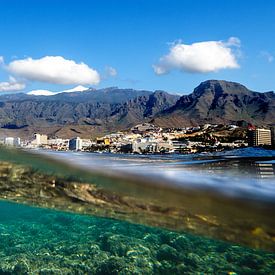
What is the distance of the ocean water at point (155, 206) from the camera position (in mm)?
6535

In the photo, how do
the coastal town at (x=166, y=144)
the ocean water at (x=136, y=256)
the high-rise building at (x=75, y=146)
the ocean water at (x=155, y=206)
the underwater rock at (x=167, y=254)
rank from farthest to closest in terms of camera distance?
the high-rise building at (x=75, y=146), the coastal town at (x=166, y=144), the underwater rock at (x=167, y=254), the ocean water at (x=136, y=256), the ocean water at (x=155, y=206)

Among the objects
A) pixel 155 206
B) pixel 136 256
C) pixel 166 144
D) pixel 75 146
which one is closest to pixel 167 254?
pixel 136 256

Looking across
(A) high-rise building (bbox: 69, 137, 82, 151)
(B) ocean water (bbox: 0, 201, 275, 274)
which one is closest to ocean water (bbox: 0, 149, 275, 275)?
(B) ocean water (bbox: 0, 201, 275, 274)

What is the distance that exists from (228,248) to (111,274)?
371 centimetres

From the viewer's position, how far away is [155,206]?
7535 mm

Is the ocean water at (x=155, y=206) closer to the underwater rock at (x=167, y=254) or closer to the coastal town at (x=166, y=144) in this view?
the underwater rock at (x=167, y=254)

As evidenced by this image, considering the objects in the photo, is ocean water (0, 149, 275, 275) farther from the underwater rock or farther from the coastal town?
the coastal town

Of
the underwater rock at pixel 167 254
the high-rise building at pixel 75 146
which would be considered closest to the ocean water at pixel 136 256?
the underwater rock at pixel 167 254

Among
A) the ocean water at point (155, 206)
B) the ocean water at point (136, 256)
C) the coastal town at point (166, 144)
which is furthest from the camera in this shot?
the coastal town at point (166, 144)

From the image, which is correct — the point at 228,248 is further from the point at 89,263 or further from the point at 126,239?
the point at 89,263

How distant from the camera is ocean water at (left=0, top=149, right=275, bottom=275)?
6.54 m

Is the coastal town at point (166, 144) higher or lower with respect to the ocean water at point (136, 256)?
higher

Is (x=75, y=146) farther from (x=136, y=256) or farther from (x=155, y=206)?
(x=155, y=206)

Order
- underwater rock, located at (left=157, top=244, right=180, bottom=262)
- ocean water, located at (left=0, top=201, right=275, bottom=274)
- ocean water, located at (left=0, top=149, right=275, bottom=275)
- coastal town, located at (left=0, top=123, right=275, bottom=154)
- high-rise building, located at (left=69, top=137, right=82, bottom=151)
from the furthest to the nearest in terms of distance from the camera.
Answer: high-rise building, located at (left=69, top=137, right=82, bottom=151) → coastal town, located at (left=0, top=123, right=275, bottom=154) → underwater rock, located at (left=157, top=244, right=180, bottom=262) → ocean water, located at (left=0, top=201, right=275, bottom=274) → ocean water, located at (left=0, top=149, right=275, bottom=275)
